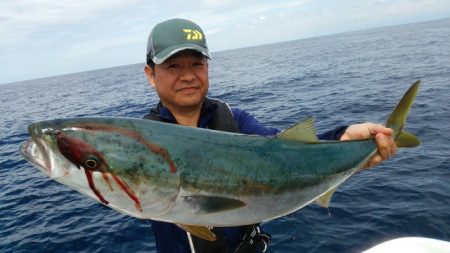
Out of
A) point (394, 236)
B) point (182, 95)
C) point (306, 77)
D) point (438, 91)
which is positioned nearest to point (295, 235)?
point (394, 236)

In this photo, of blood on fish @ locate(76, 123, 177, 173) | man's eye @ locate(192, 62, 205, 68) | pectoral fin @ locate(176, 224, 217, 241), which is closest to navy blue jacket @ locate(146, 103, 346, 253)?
man's eye @ locate(192, 62, 205, 68)

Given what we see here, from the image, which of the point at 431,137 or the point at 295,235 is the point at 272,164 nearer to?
the point at 295,235

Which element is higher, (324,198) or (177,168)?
(177,168)

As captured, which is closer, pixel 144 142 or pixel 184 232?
pixel 144 142

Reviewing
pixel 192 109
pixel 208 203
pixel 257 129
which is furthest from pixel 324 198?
pixel 192 109

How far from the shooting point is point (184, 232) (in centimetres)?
399

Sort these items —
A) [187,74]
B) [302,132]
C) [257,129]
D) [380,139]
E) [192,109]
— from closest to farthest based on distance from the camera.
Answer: [302,132]
[380,139]
[187,74]
[192,109]
[257,129]

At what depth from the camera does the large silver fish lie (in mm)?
2547

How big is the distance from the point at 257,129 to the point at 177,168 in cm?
181

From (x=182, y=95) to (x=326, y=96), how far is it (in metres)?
23.0

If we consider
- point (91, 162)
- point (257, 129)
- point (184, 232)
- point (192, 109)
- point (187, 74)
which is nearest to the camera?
point (91, 162)

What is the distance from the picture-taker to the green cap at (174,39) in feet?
11.7

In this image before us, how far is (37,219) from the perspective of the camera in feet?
39.1

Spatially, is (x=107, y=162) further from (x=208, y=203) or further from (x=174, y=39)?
(x=174, y=39)
